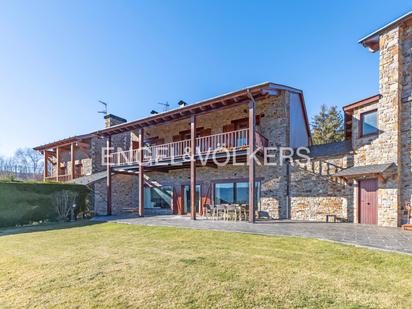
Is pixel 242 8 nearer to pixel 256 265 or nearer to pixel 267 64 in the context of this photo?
pixel 267 64

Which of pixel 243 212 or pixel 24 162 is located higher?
pixel 24 162

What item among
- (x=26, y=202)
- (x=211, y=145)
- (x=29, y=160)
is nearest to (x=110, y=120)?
(x=26, y=202)

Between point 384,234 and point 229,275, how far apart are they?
19.0 ft

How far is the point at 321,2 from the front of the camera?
1143 centimetres

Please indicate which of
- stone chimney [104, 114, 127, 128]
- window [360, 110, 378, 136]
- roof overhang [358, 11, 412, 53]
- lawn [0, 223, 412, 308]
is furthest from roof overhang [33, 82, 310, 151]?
lawn [0, 223, 412, 308]

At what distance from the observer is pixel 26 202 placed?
13477 mm

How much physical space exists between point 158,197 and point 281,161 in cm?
901

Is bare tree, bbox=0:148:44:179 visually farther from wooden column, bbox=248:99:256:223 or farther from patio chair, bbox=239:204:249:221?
wooden column, bbox=248:99:256:223

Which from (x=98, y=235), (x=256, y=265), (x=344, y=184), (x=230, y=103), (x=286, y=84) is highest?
(x=286, y=84)

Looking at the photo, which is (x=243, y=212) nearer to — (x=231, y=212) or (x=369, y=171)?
(x=231, y=212)

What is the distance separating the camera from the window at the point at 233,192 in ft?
44.3

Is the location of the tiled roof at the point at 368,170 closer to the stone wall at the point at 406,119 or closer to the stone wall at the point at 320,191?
the stone wall at the point at 406,119

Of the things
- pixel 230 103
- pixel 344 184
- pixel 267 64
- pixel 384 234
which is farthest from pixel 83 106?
pixel 384 234

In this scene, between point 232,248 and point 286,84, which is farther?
point 286,84
